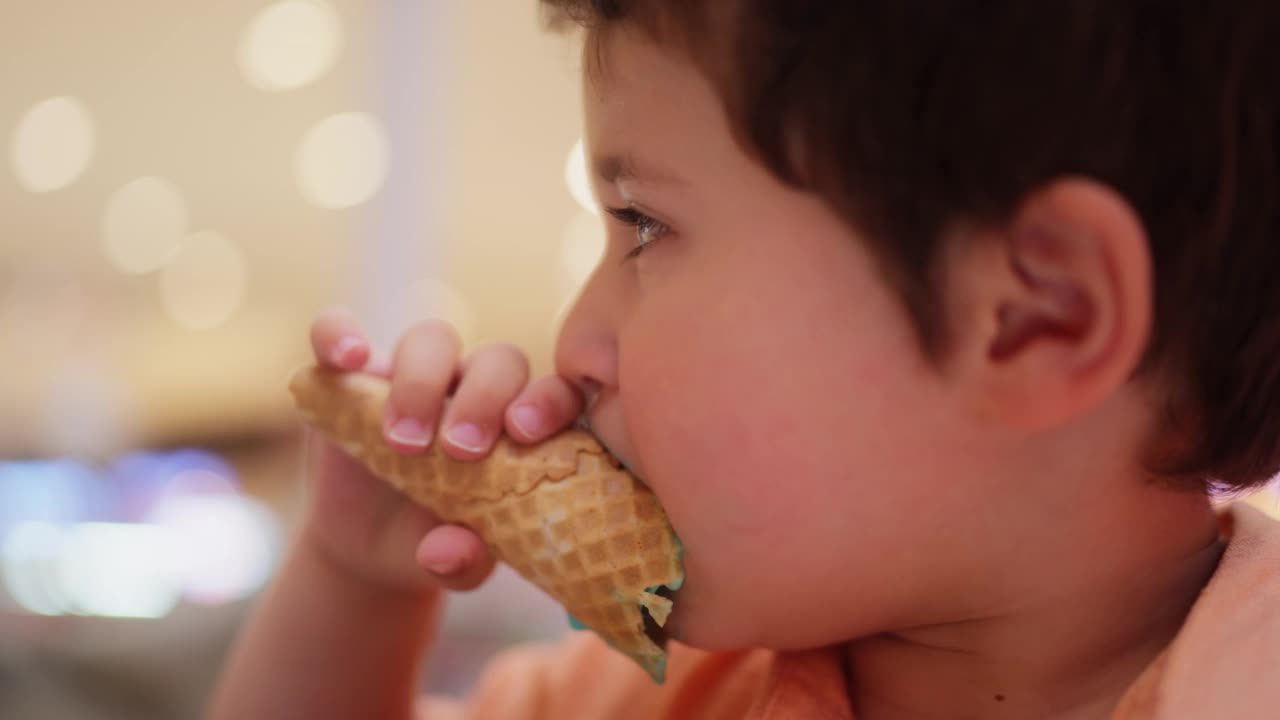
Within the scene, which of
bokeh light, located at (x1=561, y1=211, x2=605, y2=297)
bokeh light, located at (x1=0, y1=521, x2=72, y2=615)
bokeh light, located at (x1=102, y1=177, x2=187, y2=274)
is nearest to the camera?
bokeh light, located at (x1=0, y1=521, x2=72, y2=615)

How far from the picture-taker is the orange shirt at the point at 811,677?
2.23ft

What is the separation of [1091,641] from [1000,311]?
0.89 ft

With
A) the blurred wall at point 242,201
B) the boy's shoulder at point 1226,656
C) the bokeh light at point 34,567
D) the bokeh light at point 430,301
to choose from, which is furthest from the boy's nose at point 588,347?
the blurred wall at point 242,201

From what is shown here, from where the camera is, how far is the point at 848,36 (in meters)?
0.60

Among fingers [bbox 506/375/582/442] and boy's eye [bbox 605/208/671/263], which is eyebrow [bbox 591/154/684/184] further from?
fingers [bbox 506/375/582/442]

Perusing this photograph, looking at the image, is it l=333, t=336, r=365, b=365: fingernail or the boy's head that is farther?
l=333, t=336, r=365, b=365: fingernail

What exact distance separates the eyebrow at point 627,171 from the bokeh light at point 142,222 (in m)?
2.76

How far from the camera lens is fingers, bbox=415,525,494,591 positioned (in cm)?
90

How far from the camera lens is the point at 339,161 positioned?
314cm

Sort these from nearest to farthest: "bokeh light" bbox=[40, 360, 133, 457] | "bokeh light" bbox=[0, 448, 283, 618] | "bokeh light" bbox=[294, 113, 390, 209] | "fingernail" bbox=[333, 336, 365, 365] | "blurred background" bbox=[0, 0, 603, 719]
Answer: "fingernail" bbox=[333, 336, 365, 365] → "bokeh light" bbox=[0, 448, 283, 618] → "blurred background" bbox=[0, 0, 603, 719] → "bokeh light" bbox=[294, 113, 390, 209] → "bokeh light" bbox=[40, 360, 133, 457]

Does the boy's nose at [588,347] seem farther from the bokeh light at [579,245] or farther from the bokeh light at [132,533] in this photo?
the bokeh light at [579,245]

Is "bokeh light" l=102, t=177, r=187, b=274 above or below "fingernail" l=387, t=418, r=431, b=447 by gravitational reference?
below

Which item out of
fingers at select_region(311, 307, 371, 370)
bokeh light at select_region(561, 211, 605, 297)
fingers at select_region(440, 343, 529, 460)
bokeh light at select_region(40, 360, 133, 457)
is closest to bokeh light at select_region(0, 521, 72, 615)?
bokeh light at select_region(40, 360, 133, 457)

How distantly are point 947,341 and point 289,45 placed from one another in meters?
2.74
